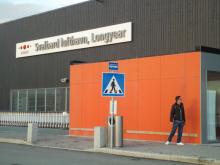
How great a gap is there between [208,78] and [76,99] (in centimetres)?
763

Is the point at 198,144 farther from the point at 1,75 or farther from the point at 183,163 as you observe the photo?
the point at 1,75

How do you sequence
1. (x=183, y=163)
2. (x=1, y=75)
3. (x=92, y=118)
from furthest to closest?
(x=1, y=75) → (x=92, y=118) → (x=183, y=163)

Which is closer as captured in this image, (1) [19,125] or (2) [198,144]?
(2) [198,144]

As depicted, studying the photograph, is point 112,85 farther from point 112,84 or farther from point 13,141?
point 13,141

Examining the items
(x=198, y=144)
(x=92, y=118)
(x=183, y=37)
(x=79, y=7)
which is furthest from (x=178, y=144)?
(x=79, y=7)

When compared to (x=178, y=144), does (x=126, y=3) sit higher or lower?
higher

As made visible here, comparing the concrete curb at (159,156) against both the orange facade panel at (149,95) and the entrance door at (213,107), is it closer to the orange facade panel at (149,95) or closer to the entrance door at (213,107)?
the orange facade panel at (149,95)

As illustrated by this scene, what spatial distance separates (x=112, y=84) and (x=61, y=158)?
3996mm

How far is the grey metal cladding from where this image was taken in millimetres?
24248

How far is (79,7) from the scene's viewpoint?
104ft

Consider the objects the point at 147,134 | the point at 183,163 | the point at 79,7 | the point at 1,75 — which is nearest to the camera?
the point at 183,163

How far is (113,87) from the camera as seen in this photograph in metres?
18.1

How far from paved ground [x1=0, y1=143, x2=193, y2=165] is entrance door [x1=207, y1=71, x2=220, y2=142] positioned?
16.2 feet

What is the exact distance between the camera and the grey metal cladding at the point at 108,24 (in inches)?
955
